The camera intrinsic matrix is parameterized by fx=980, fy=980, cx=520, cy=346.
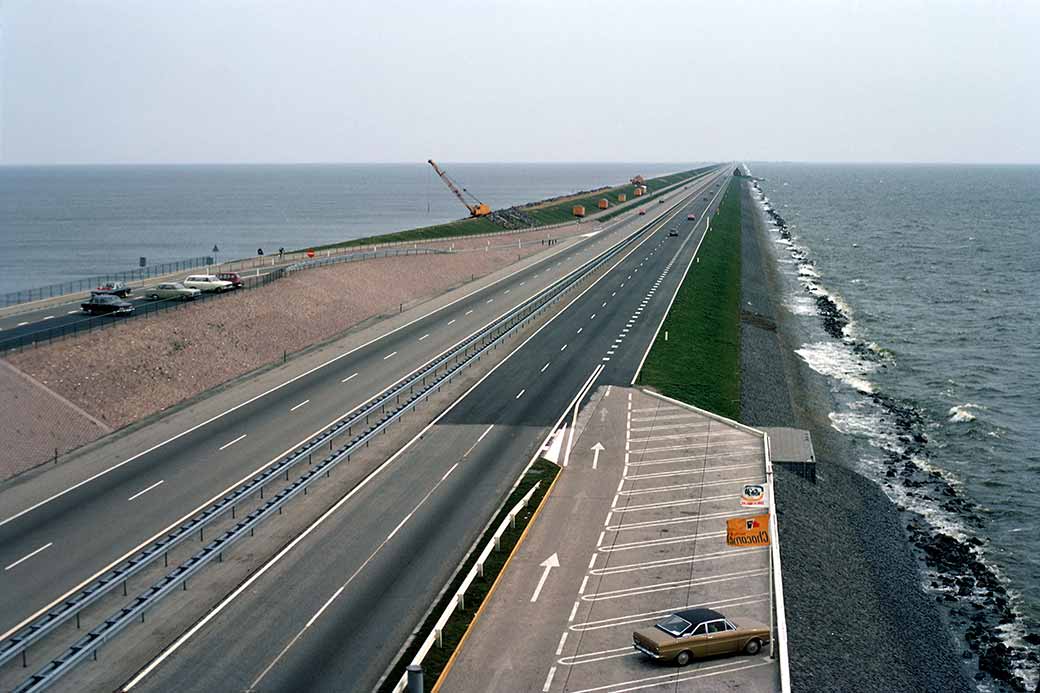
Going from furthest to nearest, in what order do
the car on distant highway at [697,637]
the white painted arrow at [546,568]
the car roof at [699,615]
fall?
the white painted arrow at [546,568] → the car roof at [699,615] → the car on distant highway at [697,637]

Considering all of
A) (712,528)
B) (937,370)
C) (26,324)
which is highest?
(26,324)

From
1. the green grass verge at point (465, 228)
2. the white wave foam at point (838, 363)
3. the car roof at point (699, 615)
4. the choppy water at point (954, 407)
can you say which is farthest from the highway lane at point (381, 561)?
the green grass verge at point (465, 228)

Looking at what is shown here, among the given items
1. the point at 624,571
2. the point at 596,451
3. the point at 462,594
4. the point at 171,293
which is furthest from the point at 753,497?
the point at 171,293

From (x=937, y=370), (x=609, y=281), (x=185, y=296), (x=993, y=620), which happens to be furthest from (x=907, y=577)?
(x=609, y=281)

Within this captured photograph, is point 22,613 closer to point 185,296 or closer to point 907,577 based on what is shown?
point 907,577

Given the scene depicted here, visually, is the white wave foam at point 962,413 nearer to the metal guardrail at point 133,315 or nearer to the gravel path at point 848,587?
the gravel path at point 848,587

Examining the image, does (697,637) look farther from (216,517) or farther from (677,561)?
(216,517)
